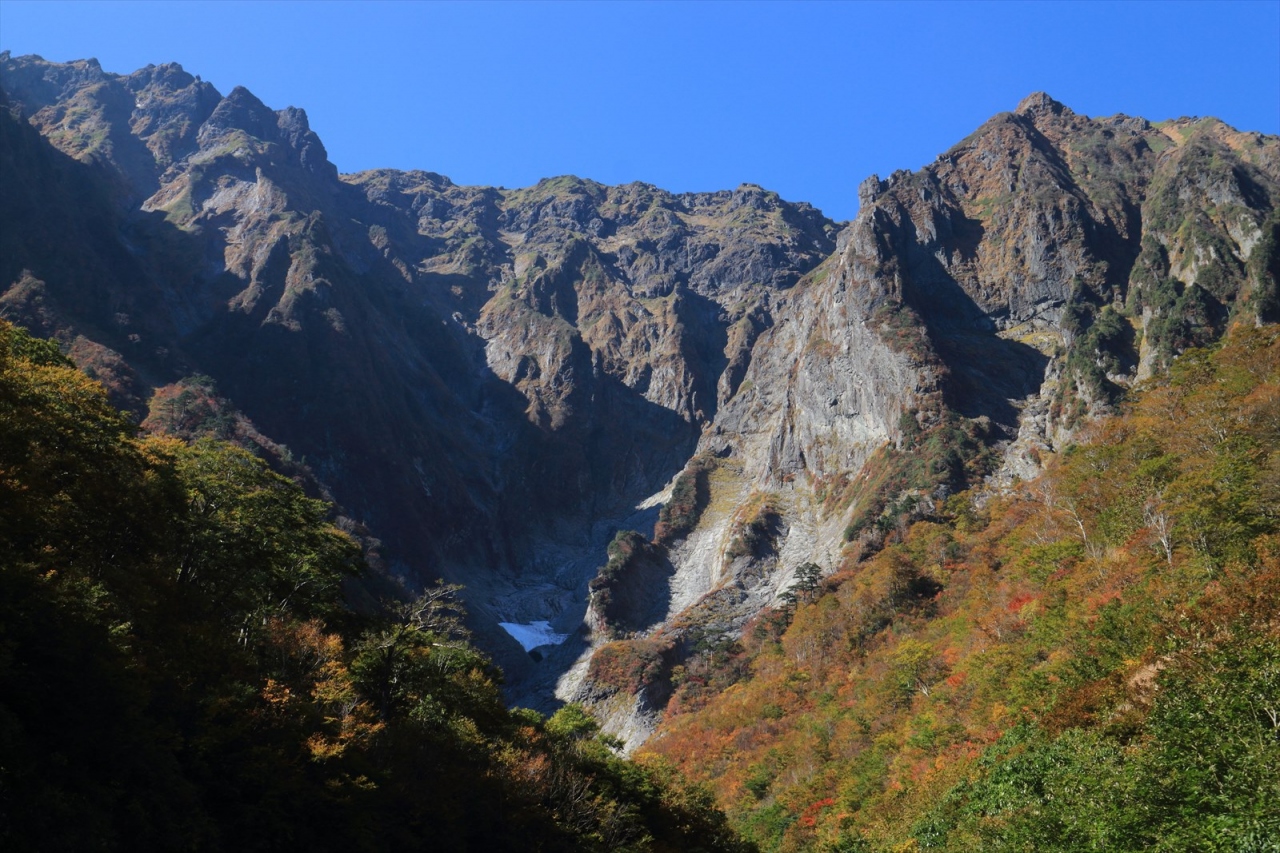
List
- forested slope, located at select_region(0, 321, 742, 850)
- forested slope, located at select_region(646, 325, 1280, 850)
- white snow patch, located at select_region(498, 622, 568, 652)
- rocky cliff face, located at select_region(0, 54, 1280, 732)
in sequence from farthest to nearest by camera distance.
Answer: white snow patch, located at select_region(498, 622, 568, 652), rocky cliff face, located at select_region(0, 54, 1280, 732), forested slope, located at select_region(646, 325, 1280, 850), forested slope, located at select_region(0, 321, 742, 850)

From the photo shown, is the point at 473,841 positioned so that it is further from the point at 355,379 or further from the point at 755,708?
the point at 355,379

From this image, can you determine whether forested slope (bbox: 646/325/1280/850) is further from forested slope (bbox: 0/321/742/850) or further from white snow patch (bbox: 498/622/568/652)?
white snow patch (bbox: 498/622/568/652)

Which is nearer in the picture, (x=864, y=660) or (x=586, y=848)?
(x=586, y=848)

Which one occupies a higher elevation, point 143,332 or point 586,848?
point 143,332

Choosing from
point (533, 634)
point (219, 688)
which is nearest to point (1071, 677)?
point (219, 688)

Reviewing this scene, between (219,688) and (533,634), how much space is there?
11783 centimetres

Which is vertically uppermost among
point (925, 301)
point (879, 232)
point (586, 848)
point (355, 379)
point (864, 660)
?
point (879, 232)

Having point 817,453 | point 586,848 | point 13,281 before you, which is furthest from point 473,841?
point 13,281

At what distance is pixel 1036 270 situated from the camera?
492ft

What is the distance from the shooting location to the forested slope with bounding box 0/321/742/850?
2016cm

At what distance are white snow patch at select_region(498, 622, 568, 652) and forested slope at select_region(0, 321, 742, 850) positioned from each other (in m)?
93.9

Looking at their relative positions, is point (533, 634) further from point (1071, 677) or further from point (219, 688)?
point (219, 688)

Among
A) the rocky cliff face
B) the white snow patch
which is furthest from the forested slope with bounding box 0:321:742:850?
the white snow patch

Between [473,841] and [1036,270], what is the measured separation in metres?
155
